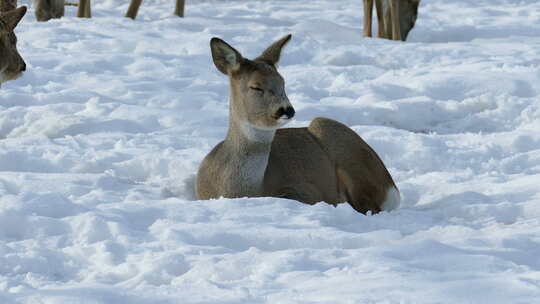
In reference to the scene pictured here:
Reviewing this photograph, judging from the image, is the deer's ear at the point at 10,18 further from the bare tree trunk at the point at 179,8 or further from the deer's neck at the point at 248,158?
the bare tree trunk at the point at 179,8

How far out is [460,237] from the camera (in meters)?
5.88

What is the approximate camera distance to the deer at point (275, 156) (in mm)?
6766

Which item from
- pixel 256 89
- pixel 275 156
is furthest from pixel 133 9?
pixel 256 89

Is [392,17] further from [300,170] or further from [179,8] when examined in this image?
[300,170]

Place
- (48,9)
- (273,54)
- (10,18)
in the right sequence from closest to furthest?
(273,54), (10,18), (48,9)

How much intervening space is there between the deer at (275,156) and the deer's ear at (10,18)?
76.3 inches

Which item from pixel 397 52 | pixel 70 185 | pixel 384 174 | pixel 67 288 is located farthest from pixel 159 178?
pixel 397 52

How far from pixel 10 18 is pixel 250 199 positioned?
2861 mm

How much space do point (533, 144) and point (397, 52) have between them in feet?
14.3

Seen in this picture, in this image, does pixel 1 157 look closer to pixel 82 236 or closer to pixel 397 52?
pixel 82 236

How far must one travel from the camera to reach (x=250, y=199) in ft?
20.9

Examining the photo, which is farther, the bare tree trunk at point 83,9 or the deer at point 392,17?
the bare tree trunk at point 83,9

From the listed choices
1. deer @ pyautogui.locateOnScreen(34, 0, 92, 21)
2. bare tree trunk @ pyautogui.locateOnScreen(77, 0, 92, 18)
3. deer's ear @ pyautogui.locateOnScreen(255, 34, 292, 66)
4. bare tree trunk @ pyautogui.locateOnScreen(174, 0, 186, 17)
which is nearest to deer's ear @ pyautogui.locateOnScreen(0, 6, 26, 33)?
deer's ear @ pyautogui.locateOnScreen(255, 34, 292, 66)

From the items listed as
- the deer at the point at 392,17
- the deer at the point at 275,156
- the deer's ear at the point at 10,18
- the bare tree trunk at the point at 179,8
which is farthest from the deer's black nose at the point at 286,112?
the bare tree trunk at the point at 179,8
